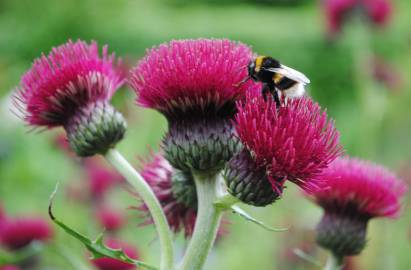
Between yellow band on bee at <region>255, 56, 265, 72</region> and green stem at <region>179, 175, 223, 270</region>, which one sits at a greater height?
yellow band on bee at <region>255, 56, 265, 72</region>

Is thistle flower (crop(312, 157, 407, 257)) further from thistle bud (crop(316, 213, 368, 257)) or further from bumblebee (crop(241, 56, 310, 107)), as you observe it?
bumblebee (crop(241, 56, 310, 107))

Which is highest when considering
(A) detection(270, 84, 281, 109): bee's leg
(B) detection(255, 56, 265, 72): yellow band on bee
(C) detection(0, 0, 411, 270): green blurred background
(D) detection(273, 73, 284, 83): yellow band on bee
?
(B) detection(255, 56, 265, 72): yellow band on bee

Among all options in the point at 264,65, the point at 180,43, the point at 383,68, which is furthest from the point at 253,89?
the point at 383,68

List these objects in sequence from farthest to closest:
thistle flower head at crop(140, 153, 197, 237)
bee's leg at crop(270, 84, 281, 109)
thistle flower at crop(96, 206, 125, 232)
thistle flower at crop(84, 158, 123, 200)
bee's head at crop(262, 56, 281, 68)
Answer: thistle flower at crop(84, 158, 123, 200), thistle flower at crop(96, 206, 125, 232), thistle flower head at crop(140, 153, 197, 237), bee's head at crop(262, 56, 281, 68), bee's leg at crop(270, 84, 281, 109)

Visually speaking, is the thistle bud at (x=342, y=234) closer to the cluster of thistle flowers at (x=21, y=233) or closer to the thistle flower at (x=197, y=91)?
the thistle flower at (x=197, y=91)

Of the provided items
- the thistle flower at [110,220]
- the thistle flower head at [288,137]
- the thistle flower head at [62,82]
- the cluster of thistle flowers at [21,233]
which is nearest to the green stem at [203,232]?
the thistle flower head at [288,137]

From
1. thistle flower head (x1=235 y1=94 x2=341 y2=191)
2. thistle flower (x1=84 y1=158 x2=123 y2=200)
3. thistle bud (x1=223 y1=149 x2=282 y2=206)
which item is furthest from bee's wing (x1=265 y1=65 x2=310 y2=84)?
thistle flower (x1=84 y1=158 x2=123 y2=200)

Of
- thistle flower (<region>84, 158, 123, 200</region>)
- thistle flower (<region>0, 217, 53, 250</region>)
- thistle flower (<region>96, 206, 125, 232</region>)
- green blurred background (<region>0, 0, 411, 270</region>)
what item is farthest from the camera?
green blurred background (<region>0, 0, 411, 270</region>)
